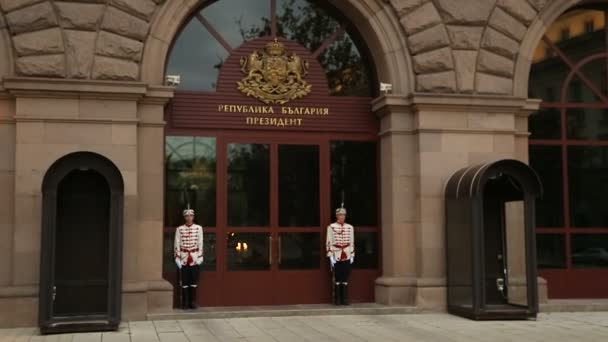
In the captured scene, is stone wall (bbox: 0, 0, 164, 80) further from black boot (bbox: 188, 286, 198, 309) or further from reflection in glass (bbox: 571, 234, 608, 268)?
reflection in glass (bbox: 571, 234, 608, 268)

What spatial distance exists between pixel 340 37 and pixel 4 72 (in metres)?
6.12

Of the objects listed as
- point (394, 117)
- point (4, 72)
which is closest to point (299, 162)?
point (394, 117)

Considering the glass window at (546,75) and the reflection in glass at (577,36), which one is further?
the reflection in glass at (577,36)

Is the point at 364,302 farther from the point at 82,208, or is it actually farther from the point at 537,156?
the point at 82,208

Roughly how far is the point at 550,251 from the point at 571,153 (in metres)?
1.97

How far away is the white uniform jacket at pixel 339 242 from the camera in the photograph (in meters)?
14.2

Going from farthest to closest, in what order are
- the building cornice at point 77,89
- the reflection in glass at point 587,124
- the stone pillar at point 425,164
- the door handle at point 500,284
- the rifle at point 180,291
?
1. the reflection in glass at point 587,124
2. the stone pillar at point 425,164
3. the door handle at point 500,284
4. the rifle at point 180,291
5. the building cornice at point 77,89

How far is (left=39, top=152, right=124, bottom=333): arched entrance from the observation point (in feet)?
38.2

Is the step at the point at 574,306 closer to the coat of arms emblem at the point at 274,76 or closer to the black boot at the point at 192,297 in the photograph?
the coat of arms emblem at the point at 274,76

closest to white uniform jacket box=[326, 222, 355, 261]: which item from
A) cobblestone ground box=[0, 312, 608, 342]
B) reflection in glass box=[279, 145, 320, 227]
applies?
reflection in glass box=[279, 145, 320, 227]

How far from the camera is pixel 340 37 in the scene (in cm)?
1523

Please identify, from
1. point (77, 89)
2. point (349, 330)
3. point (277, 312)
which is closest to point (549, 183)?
point (349, 330)

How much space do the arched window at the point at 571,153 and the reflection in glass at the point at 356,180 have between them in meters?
3.22

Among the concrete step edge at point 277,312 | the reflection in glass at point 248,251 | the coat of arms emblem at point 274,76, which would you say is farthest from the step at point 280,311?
the coat of arms emblem at point 274,76
